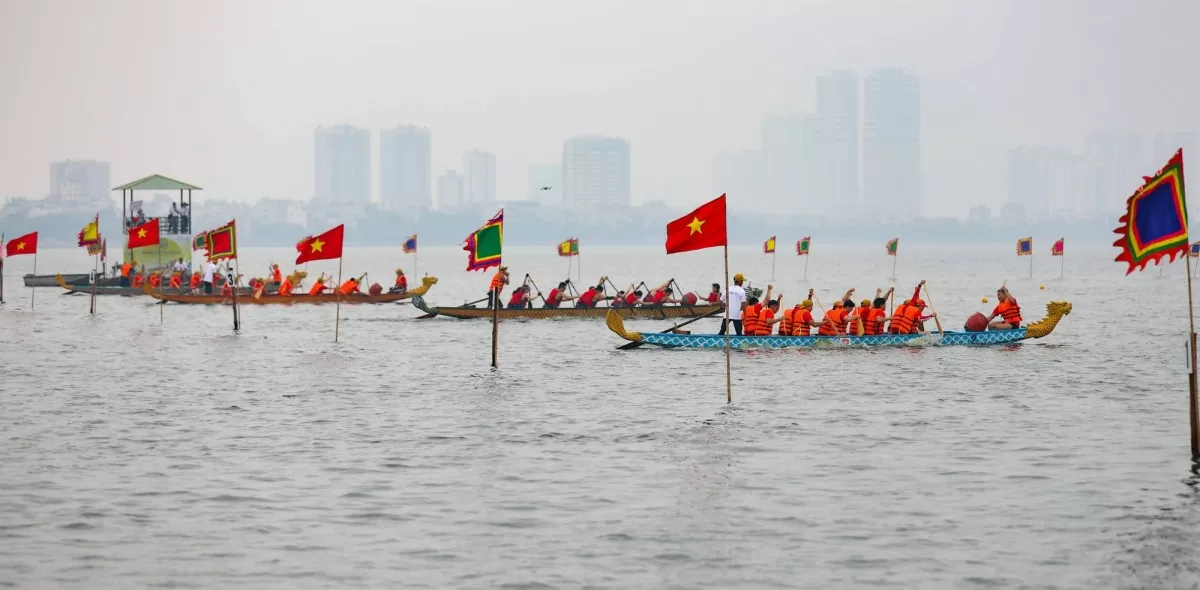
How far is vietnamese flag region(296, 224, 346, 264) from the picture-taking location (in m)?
40.1

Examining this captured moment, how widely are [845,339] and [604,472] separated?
18.9 m

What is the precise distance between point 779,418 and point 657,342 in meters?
13.1

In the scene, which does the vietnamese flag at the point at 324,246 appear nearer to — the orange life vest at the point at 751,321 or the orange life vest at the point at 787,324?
the orange life vest at the point at 751,321

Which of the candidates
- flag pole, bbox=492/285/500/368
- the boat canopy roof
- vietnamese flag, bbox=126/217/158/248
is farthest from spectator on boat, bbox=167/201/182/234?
flag pole, bbox=492/285/500/368

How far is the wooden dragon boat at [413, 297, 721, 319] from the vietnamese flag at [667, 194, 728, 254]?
22.9 m

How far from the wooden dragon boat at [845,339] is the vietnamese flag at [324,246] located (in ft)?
27.4

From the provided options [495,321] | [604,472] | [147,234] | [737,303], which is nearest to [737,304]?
[737,303]

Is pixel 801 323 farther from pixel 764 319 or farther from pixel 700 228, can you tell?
pixel 700 228

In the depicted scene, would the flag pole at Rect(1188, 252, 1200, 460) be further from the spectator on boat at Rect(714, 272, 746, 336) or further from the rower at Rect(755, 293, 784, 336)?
the spectator on boat at Rect(714, 272, 746, 336)

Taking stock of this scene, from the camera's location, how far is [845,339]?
37.9 meters

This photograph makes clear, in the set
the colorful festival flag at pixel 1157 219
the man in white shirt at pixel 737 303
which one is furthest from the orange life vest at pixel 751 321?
the colorful festival flag at pixel 1157 219

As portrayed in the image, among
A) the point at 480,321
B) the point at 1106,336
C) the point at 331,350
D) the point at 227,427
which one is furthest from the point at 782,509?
the point at 480,321

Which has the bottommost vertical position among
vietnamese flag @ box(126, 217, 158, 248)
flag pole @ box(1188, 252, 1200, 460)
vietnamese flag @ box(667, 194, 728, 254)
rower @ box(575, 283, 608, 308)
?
flag pole @ box(1188, 252, 1200, 460)

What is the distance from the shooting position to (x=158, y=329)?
54.6 meters
